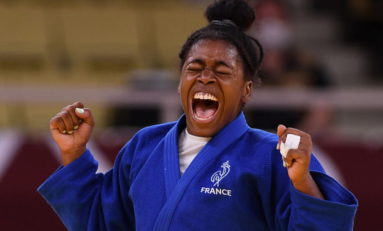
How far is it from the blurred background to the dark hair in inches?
8.8

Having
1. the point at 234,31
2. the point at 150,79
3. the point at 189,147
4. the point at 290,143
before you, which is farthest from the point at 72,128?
the point at 150,79

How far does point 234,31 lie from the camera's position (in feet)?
8.90

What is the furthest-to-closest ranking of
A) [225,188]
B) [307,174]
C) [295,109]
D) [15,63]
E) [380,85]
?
[380,85] < [15,63] < [295,109] < [225,188] < [307,174]

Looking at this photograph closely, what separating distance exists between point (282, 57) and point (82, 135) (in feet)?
10.7

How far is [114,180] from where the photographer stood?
284 cm

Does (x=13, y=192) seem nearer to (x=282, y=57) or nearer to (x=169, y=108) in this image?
(x=169, y=108)

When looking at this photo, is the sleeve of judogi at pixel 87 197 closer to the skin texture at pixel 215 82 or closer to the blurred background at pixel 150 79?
the skin texture at pixel 215 82

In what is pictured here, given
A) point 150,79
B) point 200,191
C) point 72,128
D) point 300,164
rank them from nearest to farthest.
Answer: point 300,164, point 200,191, point 72,128, point 150,79

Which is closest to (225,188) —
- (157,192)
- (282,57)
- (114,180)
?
(157,192)

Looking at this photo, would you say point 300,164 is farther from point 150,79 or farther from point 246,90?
point 150,79

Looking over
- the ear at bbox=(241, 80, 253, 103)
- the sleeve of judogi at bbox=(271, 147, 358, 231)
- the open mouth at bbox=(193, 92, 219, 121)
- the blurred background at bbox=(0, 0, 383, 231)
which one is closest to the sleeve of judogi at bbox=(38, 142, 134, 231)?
the open mouth at bbox=(193, 92, 219, 121)

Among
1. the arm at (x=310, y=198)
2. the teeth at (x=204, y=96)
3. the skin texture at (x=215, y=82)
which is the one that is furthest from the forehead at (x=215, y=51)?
the arm at (x=310, y=198)

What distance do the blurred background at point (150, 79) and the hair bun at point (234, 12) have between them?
22 cm

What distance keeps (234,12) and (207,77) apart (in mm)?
304
